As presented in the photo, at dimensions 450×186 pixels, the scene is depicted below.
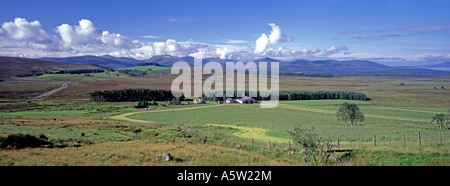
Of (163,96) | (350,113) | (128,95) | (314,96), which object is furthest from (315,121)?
(128,95)

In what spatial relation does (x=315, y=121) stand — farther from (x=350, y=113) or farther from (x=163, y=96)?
(x=163, y=96)

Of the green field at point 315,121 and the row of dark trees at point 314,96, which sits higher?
the row of dark trees at point 314,96

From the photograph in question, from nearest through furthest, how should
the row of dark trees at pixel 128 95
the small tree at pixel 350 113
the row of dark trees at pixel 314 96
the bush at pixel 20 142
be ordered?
the bush at pixel 20 142
the small tree at pixel 350 113
the row of dark trees at pixel 128 95
the row of dark trees at pixel 314 96

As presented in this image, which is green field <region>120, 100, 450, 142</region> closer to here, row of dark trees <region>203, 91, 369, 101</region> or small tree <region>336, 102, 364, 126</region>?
small tree <region>336, 102, 364, 126</region>

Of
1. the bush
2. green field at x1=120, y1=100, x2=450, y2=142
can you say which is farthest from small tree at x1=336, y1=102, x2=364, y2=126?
the bush

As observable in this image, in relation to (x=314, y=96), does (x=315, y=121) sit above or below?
below

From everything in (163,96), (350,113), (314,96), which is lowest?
(314,96)

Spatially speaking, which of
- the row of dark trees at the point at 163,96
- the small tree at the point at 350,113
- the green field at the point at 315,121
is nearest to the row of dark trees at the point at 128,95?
the row of dark trees at the point at 163,96

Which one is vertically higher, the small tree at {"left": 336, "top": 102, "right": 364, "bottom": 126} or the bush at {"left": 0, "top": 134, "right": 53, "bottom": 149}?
the bush at {"left": 0, "top": 134, "right": 53, "bottom": 149}

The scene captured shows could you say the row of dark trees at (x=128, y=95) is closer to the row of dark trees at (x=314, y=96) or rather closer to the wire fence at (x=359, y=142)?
the row of dark trees at (x=314, y=96)

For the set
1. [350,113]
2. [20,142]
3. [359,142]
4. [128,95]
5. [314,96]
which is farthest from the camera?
[314,96]

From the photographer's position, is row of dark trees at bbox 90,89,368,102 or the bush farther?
row of dark trees at bbox 90,89,368,102
